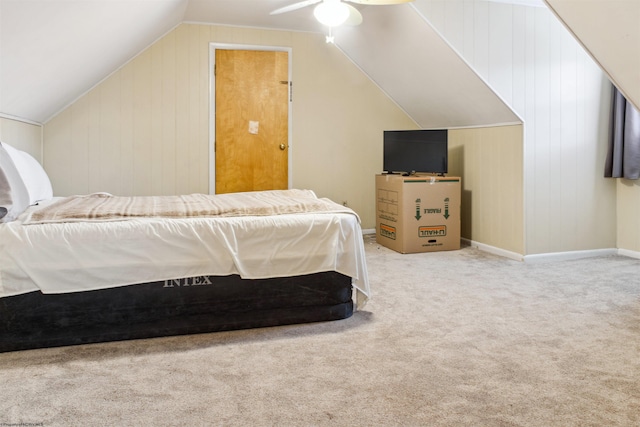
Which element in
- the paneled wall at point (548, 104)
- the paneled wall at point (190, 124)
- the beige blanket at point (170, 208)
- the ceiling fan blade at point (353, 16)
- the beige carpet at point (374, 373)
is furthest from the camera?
the paneled wall at point (190, 124)

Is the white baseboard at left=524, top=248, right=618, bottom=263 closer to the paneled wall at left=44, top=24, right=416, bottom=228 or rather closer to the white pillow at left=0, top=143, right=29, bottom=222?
the paneled wall at left=44, top=24, right=416, bottom=228

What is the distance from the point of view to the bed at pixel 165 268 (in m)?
2.19

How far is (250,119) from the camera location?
16.9ft

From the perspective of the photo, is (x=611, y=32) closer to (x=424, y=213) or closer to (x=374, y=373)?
(x=374, y=373)

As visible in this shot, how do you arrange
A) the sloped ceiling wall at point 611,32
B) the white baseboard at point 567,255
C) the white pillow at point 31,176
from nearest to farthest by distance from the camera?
the sloped ceiling wall at point 611,32
the white pillow at point 31,176
the white baseboard at point 567,255

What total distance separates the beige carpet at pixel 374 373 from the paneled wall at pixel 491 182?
1.37 meters

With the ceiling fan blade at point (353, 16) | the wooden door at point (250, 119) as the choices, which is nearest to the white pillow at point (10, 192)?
the ceiling fan blade at point (353, 16)

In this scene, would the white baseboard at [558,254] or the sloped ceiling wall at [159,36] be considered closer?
the sloped ceiling wall at [159,36]

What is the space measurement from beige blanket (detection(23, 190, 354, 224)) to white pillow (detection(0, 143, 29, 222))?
90 mm

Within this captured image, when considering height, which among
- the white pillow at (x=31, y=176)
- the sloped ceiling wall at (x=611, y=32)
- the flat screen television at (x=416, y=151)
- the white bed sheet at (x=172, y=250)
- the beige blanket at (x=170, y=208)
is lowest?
the white bed sheet at (x=172, y=250)

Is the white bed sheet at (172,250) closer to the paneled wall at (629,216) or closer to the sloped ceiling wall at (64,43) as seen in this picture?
the sloped ceiling wall at (64,43)

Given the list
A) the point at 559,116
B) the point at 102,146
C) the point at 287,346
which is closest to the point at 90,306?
the point at 287,346

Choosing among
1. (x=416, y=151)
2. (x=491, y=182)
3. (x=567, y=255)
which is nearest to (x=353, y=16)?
(x=416, y=151)

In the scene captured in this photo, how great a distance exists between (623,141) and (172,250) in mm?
3911
